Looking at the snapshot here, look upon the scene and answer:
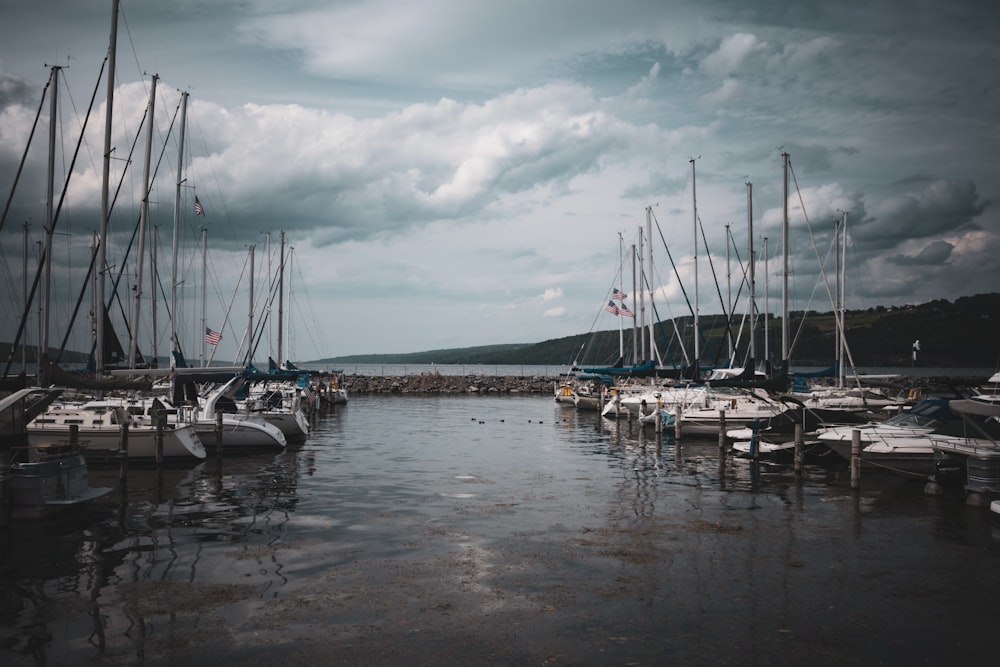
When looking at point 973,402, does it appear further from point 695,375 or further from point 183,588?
point 695,375

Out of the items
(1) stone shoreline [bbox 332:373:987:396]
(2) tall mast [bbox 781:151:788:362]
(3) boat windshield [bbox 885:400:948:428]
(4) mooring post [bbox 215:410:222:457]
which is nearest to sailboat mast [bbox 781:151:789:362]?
(2) tall mast [bbox 781:151:788:362]

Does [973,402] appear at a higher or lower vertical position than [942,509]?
higher

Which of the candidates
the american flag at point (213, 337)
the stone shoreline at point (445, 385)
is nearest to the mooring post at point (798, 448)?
the american flag at point (213, 337)

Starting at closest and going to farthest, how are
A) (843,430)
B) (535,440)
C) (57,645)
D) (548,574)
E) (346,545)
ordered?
(57,645)
(548,574)
(346,545)
(843,430)
(535,440)

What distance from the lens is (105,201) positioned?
1061 inches

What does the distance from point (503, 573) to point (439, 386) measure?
90102 mm

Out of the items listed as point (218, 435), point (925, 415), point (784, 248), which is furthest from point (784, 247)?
point (218, 435)

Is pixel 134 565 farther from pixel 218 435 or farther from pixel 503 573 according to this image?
pixel 218 435

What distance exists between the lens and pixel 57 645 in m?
10.8

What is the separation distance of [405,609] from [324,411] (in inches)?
2188

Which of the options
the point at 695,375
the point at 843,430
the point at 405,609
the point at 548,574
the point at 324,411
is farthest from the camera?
the point at 324,411

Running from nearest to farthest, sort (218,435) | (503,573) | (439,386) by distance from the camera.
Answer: (503,573) → (218,435) → (439,386)

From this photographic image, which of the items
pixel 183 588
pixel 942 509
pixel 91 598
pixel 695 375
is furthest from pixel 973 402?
pixel 695 375

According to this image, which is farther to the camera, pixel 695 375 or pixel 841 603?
pixel 695 375
